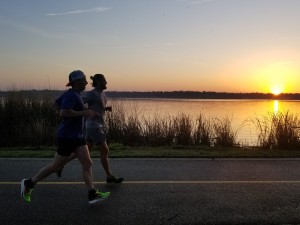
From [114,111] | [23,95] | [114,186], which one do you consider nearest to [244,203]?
[114,186]

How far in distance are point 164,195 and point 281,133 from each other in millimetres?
7936

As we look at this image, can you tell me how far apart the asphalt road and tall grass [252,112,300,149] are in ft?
13.5

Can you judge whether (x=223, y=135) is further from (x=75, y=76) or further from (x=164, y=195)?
(x=75, y=76)

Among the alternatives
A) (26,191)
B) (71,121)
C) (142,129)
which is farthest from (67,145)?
(142,129)

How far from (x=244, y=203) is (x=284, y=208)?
21.3 inches

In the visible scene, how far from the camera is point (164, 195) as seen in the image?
636 centimetres

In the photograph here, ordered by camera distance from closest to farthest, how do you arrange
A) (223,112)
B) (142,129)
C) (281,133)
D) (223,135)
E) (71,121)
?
(71,121) → (281,133) → (223,135) → (142,129) → (223,112)

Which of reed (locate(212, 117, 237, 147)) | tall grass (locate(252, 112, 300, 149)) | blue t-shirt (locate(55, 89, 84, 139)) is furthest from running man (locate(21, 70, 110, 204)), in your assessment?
tall grass (locate(252, 112, 300, 149))

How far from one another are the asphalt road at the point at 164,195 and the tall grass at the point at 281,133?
4106mm

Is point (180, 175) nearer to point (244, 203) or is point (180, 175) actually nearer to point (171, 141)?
point (244, 203)

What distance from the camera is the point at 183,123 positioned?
14289mm

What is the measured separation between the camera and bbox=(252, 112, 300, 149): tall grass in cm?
1311

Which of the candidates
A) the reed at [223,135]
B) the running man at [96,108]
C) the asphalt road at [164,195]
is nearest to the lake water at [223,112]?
the reed at [223,135]

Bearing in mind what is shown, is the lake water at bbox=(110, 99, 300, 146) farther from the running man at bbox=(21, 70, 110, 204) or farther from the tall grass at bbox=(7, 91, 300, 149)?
the running man at bbox=(21, 70, 110, 204)
